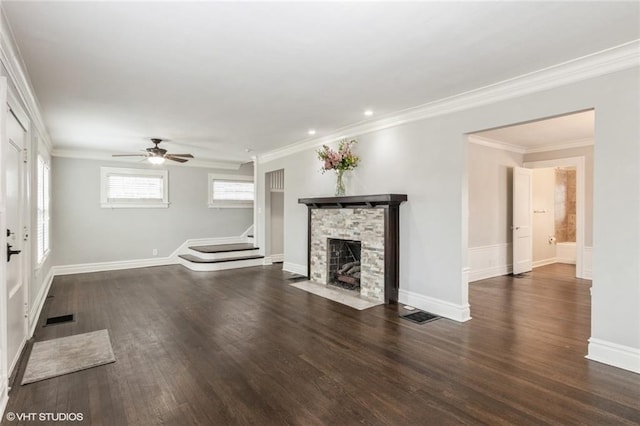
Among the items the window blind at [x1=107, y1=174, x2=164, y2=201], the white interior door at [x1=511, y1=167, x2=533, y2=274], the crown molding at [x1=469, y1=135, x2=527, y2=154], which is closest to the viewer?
the crown molding at [x1=469, y1=135, x2=527, y2=154]

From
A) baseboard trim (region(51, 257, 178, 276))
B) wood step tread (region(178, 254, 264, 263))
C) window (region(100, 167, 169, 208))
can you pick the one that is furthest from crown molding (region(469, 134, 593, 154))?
baseboard trim (region(51, 257, 178, 276))

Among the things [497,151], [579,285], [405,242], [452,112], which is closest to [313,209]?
[405,242]

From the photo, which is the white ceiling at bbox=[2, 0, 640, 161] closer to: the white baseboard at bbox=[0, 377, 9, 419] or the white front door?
the white front door

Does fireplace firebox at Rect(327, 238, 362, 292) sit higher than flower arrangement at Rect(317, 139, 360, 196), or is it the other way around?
flower arrangement at Rect(317, 139, 360, 196)

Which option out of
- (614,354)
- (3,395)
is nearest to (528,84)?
(614,354)

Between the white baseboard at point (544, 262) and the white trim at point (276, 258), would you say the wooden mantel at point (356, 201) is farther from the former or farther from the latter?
the white baseboard at point (544, 262)

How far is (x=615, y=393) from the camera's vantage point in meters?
2.42

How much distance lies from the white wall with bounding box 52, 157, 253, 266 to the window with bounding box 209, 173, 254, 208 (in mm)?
168

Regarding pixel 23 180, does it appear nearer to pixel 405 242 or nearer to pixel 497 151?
pixel 405 242

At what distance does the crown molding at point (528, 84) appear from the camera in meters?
2.81

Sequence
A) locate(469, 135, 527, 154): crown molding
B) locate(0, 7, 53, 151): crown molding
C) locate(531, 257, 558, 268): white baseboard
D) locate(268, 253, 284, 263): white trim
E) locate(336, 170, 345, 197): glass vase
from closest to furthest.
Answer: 1. locate(0, 7, 53, 151): crown molding
2. locate(336, 170, 345, 197): glass vase
3. locate(469, 135, 527, 154): crown molding
4. locate(531, 257, 558, 268): white baseboard
5. locate(268, 253, 284, 263): white trim

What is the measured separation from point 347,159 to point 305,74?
220cm

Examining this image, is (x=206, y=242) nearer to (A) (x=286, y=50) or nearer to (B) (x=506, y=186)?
(A) (x=286, y=50)

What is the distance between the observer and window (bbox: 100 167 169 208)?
7.64 meters
